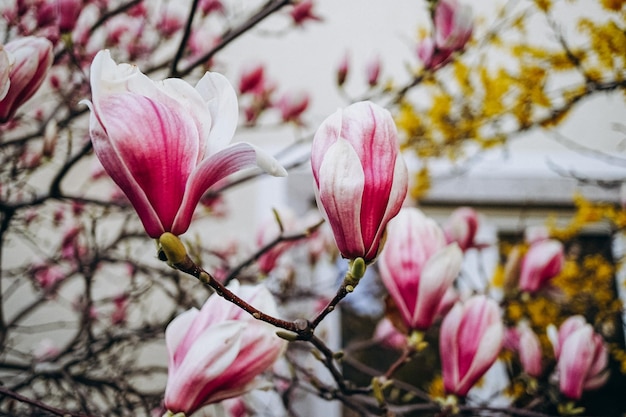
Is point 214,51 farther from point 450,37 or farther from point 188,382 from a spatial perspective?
point 188,382

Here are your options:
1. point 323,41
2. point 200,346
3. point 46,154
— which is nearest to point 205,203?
point 46,154

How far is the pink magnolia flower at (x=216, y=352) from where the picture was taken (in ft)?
1.29

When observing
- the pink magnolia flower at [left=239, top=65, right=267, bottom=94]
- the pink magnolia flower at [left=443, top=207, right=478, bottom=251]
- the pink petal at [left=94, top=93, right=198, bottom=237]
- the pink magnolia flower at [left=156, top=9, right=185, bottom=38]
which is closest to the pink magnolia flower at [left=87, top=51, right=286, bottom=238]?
the pink petal at [left=94, top=93, right=198, bottom=237]

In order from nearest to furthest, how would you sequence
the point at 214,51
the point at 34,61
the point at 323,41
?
the point at 34,61 < the point at 214,51 < the point at 323,41

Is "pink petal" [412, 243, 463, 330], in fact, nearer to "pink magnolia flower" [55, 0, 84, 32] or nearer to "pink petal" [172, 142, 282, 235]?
"pink petal" [172, 142, 282, 235]

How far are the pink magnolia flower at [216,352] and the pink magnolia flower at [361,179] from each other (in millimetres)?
99

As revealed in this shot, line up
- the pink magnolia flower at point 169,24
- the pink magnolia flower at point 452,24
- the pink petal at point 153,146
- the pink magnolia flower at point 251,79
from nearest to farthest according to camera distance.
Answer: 1. the pink petal at point 153,146
2. the pink magnolia flower at point 452,24
3. the pink magnolia flower at point 251,79
4. the pink magnolia flower at point 169,24

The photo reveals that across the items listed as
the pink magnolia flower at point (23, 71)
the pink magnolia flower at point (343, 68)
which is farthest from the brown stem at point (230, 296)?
the pink magnolia flower at point (343, 68)

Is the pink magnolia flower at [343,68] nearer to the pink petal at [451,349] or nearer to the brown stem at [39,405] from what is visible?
the pink petal at [451,349]

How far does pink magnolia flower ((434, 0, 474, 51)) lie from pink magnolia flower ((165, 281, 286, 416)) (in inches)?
20.1

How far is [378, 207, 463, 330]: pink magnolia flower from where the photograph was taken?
1.66 feet

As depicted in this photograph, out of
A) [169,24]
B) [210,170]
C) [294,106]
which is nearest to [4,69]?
[210,170]

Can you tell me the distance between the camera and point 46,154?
76 cm

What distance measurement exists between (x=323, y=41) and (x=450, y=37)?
4.21 feet
